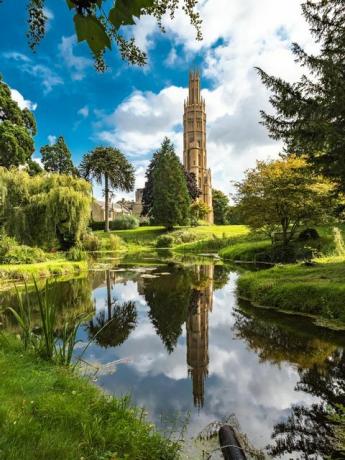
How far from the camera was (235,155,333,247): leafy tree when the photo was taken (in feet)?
58.2

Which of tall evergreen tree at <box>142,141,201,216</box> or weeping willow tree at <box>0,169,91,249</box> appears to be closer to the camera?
weeping willow tree at <box>0,169,91,249</box>

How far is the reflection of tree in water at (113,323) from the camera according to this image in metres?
7.98

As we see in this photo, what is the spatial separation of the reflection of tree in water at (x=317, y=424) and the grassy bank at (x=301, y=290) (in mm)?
3108

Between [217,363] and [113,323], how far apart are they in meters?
4.02

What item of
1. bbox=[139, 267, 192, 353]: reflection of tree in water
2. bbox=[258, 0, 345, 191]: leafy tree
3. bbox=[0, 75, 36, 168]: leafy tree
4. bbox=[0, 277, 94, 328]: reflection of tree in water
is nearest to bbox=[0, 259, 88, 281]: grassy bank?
bbox=[0, 277, 94, 328]: reflection of tree in water

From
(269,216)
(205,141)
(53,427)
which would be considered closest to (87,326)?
(53,427)

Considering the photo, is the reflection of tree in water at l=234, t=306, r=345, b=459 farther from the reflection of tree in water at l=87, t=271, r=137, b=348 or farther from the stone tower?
the stone tower

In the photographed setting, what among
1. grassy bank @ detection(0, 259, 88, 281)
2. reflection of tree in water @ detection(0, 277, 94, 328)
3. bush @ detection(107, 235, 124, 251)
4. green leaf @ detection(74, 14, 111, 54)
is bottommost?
reflection of tree in water @ detection(0, 277, 94, 328)

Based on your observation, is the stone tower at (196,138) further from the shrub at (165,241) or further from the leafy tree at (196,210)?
the shrub at (165,241)

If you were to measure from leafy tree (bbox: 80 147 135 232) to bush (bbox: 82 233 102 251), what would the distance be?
18771 millimetres

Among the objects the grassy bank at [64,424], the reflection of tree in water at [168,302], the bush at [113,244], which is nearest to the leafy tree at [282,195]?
the reflection of tree in water at [168,302]

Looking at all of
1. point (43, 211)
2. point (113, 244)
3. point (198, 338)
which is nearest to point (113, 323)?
point (198, 338)

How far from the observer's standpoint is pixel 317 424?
4078mm

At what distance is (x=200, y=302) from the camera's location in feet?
39.2
